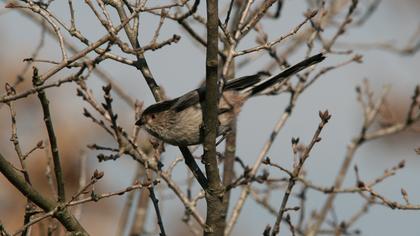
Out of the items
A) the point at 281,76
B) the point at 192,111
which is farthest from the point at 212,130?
the point at 192,111

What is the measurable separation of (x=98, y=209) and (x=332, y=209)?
4570 mm

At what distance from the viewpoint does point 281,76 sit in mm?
4867

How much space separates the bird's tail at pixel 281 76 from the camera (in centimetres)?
462

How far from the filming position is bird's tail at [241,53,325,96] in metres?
4.62

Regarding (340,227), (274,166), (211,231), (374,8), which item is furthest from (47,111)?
(374,8)

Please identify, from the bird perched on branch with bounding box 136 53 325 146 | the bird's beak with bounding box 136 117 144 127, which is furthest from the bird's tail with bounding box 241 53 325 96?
the bird's beak with bounding box 136 117 144 127

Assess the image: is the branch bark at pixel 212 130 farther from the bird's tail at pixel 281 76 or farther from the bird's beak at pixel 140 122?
the bird's beak at pixel 140 122

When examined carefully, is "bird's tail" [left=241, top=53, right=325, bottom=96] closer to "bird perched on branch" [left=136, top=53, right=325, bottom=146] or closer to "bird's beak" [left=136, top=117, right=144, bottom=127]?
"bird perched on branch" [left=136, top=53, right=325, bottom=146]

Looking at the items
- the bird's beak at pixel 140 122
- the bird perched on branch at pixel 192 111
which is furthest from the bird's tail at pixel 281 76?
the bird's beak at pixel 140 122

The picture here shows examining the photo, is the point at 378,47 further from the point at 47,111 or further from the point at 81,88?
the point at 47,111

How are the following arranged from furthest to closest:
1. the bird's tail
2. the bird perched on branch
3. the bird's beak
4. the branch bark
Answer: the bird's beak, the bird perched on branch, the bird's tail, the branch bark

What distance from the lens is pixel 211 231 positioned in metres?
4.20

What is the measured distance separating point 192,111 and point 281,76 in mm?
841

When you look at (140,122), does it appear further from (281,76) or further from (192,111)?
(281,76)
